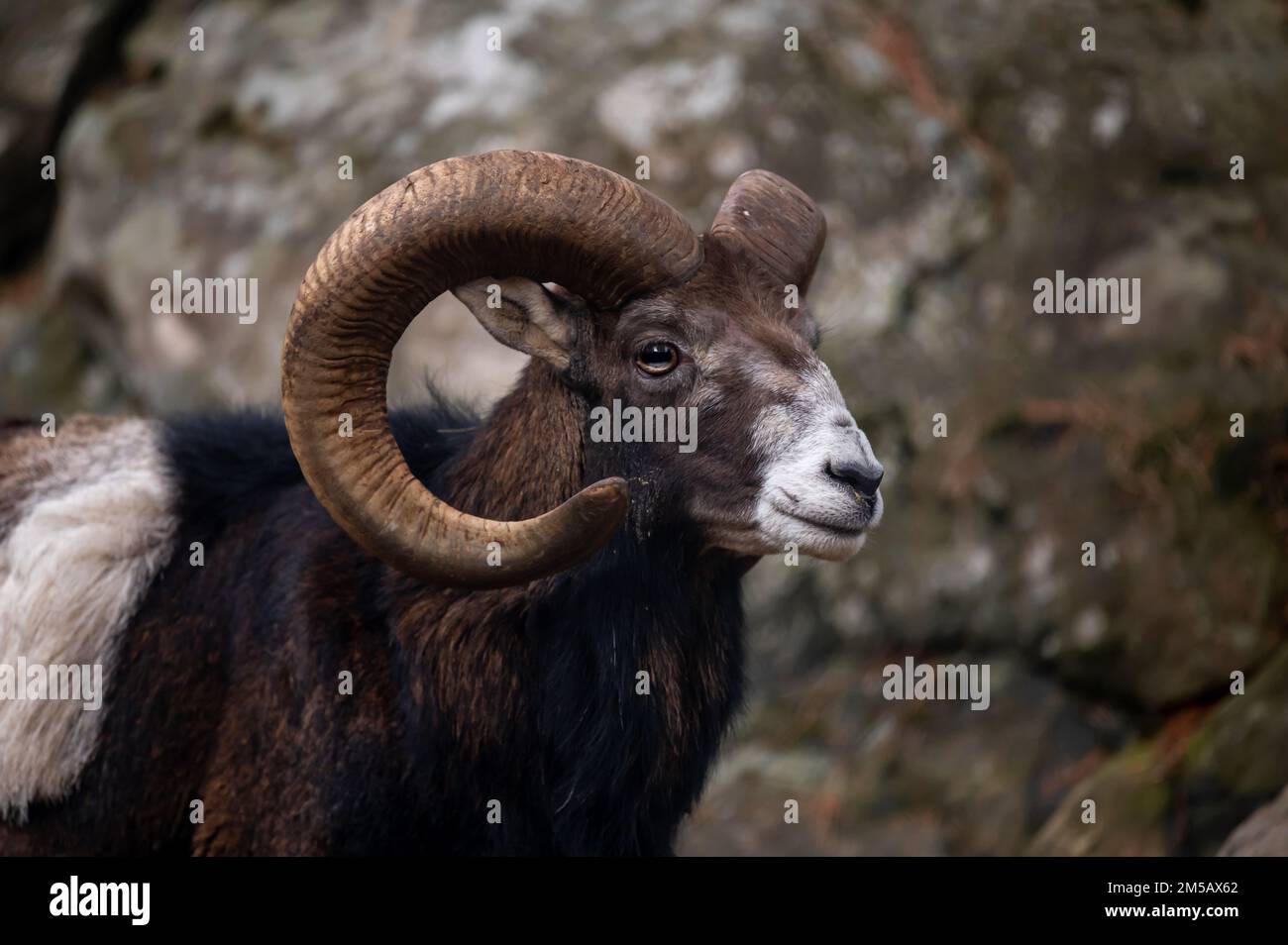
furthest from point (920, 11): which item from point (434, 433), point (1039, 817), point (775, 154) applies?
point (434, 433)

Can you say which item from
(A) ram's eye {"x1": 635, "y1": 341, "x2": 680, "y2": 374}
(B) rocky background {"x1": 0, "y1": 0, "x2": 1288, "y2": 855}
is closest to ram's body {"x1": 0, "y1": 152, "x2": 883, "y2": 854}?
(A) ram's eye {"x1": 635, "y1": 341, "x2": 680, "y2": 374}

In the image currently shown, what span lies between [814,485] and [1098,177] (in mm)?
7421

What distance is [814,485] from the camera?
563 cm

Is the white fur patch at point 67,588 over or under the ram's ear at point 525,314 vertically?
under

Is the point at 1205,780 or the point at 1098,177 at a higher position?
the point at 1098,177

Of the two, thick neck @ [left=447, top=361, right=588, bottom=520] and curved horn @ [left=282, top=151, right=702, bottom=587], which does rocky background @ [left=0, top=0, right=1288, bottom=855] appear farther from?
curved horn @ [left=282, top=151, right=702, bottom=587]

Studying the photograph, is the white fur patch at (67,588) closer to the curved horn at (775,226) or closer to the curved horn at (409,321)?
the curved horn at (409,321)

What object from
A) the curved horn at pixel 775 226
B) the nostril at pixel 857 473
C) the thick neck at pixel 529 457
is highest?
the curved horn at pixel 775 226

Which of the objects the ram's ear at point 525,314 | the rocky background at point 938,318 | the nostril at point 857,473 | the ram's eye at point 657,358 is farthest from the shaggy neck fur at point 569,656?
the rocky background at point 938,318

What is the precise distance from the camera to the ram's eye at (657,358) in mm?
5945

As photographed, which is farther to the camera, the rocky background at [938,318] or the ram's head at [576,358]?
the rocky background at [938,318]

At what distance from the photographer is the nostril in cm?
561

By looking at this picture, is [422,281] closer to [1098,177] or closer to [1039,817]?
[1039,817]

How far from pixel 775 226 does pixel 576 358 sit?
3.88 ft
